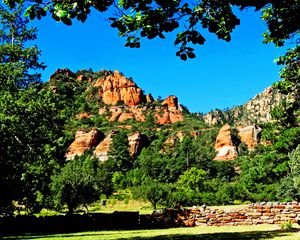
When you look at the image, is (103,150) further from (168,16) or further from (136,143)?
(168,16)

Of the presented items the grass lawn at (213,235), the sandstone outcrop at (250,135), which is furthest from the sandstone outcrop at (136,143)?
the grass lawn at (213,235)

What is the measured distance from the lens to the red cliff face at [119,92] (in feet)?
582

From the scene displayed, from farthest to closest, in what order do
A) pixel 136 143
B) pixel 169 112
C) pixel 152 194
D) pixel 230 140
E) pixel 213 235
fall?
pixel 169 112, pixel 136 143, pixel 230 140, pixel 152 194, pixel 213 235

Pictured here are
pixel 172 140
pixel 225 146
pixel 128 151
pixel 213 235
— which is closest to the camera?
pixel 213 235

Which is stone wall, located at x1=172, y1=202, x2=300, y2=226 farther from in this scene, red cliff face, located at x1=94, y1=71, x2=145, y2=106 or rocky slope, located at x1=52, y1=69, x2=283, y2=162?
red cliff face, located at x1=94, y1=71, x2=145, y2=106

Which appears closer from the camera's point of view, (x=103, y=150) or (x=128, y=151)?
(x=128, y=151)

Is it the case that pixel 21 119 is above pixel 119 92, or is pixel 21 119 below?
below

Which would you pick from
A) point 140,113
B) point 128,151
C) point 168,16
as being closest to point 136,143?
point 128,151

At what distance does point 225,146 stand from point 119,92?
72.8 m

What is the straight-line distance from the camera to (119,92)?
589ft

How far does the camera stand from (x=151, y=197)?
5200 cm

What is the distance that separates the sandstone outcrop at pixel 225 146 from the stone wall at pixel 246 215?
100697mm

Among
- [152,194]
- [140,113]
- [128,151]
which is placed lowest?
[152,194]

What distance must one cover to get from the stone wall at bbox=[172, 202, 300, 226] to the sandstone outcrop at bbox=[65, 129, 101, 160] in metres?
108
